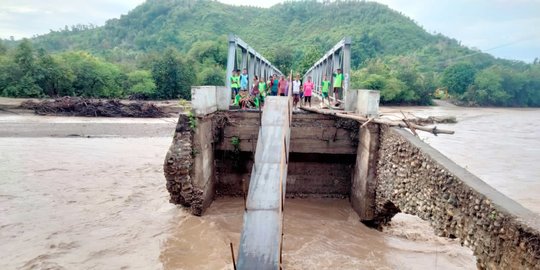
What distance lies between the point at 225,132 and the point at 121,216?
3351 millimetres

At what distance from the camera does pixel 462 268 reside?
7.38m

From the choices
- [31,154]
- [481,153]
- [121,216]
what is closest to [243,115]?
[121,216]

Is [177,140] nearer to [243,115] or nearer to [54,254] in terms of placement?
[243,115]

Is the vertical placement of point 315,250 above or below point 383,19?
below

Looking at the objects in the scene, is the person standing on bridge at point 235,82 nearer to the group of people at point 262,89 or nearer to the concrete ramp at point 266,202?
the group of people at point 262,89

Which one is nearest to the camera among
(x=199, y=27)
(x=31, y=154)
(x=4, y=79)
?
(x=31, y=154)

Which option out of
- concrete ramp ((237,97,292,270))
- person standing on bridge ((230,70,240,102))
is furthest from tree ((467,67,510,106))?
concrete ramp ((237,97,292,270))

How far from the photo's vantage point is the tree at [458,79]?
201 feet

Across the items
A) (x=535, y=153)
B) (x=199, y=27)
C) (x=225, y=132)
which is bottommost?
(x=535, y=153)

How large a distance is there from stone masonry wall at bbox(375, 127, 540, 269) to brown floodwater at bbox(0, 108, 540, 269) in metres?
1.14

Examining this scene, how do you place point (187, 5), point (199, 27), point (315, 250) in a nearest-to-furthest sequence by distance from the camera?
point (315, 250)
point (199, 27)
point (187, 5)

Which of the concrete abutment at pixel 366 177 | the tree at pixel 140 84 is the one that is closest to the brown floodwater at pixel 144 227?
the concrete abutment at pixel 366 177

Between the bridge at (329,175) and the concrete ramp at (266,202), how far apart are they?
0.05 feet

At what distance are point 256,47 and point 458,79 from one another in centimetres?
4663
